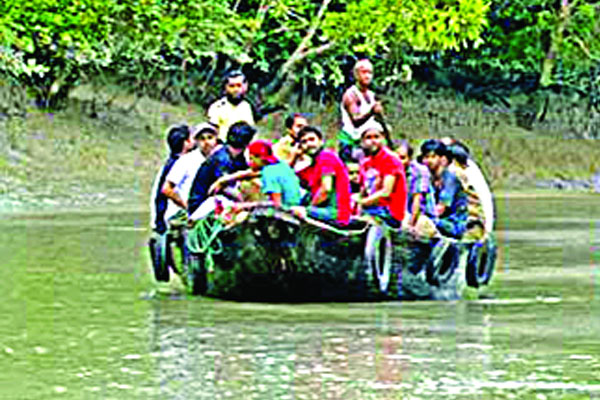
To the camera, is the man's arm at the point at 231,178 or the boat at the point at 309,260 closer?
the boat at the point at 309,260

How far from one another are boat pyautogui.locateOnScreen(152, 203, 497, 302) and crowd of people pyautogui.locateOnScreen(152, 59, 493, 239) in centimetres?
15

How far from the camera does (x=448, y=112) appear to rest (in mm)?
47688

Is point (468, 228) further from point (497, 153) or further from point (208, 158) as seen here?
point (497, 153)

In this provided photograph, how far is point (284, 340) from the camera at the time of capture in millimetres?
15328

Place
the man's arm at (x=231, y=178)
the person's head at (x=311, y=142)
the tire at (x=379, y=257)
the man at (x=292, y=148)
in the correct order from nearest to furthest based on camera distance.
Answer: the tire at (x=379, y=257) → the man's arm at (x=231, y=178) → the person's head at (x=311, y=142) → the man at (x=292, y=148)

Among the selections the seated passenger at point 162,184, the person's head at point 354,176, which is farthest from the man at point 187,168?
the person's head at point 354,176

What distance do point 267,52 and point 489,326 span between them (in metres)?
29.3

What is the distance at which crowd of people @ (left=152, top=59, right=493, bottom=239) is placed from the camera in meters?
17.9

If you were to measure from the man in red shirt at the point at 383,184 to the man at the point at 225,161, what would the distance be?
3.32 feet

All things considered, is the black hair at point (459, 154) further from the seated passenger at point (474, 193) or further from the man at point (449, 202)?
the man at point (449, 202)

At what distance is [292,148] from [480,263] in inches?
77.9

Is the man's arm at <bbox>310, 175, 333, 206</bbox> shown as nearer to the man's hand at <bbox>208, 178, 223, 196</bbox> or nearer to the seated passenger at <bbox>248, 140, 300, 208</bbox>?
the seated passenger at <bbox>248, 140, 300, 208</bbox>

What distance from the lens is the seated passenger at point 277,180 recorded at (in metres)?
17.8

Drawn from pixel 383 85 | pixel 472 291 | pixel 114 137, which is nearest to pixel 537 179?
pixel 383 85
